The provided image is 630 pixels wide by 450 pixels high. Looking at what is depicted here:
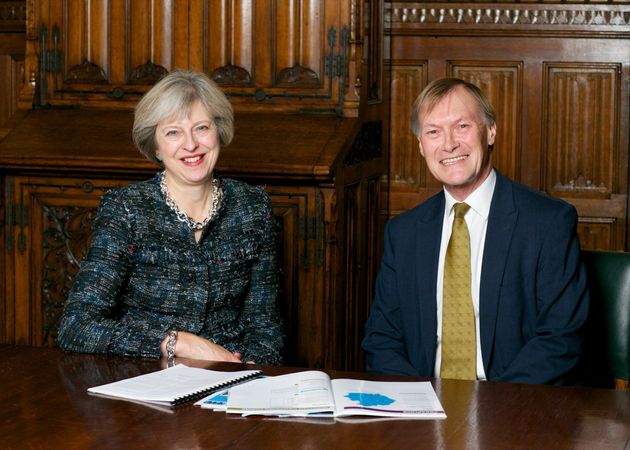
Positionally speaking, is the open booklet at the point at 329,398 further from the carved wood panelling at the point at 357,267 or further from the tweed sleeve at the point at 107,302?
the carved wood panelling at the point at 357,267

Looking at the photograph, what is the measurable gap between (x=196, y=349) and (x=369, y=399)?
74 cm

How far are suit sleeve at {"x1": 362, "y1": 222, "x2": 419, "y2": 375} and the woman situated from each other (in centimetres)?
34

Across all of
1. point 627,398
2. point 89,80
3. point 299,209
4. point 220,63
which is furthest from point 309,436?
point 89,80

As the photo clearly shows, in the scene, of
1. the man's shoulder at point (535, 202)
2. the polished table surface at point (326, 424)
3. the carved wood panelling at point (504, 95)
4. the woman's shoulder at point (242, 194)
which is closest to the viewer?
the polished table surface at point (326, 424)

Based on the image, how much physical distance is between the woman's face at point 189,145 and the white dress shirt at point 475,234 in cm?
72

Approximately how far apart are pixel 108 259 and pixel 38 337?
1.52m

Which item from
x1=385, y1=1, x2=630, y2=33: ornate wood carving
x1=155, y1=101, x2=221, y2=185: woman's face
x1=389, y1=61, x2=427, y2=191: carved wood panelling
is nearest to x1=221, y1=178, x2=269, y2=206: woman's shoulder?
x1=155, y1=101, x2=221, y2=185: woman's face

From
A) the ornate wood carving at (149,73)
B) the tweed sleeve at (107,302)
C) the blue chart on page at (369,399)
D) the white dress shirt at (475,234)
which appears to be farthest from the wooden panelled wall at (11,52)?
the blue chart on page at (369,399)

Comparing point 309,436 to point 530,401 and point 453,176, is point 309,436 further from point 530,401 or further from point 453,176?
point 453,176

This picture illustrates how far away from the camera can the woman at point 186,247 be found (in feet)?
9.25

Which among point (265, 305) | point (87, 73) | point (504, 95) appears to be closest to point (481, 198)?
Result: point (265, 305)

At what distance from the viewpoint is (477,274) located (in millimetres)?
2613

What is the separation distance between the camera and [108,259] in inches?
110

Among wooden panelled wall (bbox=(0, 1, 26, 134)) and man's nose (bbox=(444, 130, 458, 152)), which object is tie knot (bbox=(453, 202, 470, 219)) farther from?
wooden panelled wall (bbox=(0, 1, 26, 134))
